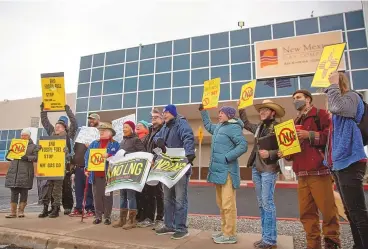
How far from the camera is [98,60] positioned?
22.7 m

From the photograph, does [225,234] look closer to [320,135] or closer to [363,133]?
[320,135]

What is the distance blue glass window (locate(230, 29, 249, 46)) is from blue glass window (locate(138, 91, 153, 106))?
22.8 ft

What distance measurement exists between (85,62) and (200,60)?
10.3 meters

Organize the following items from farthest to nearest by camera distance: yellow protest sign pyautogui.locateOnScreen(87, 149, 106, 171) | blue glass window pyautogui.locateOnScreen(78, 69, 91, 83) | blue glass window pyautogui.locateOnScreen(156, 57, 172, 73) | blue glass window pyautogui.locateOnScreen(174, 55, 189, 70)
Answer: blue glass window pyautogui.locateOnScreen(78, 69, 91, 83) < blue glass window pyautogui.locateOnScreen(156, 57, 172, 73) < blue glass window pyautogui.locateOnScreen(174, 55, 189, 70) < yellow protest sign pyautogui.locateOnScreen(87, 149, 106, 171)

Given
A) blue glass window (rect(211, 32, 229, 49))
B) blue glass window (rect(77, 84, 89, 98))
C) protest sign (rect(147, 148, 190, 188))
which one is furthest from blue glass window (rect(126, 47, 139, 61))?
protest sign (rect(147, 148, 190, 188))

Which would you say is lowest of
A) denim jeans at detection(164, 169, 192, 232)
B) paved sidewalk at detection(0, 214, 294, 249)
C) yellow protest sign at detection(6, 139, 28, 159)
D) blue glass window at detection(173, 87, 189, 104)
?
paved sidewalk at detection(0, 214, 294, 249)

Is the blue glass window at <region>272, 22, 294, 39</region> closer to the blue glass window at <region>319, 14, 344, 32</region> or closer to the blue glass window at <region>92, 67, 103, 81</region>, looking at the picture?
the blue glass window at <region>319, 14, 344, 32</region>

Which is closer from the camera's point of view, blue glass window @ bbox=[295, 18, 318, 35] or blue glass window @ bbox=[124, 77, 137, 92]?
blue glass window @ bbox=[295, 18, 318, 35]

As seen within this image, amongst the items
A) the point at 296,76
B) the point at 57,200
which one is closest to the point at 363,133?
the point at 57,200

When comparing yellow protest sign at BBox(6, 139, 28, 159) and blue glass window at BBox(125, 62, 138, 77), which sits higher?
blue glass window at BBox(125, 62, 138, 77)

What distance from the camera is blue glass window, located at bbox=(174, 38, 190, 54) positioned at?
20172mm

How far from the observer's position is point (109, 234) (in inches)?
168

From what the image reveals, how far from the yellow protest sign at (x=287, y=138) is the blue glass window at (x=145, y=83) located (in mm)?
17290

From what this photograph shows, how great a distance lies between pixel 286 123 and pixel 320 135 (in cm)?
43
